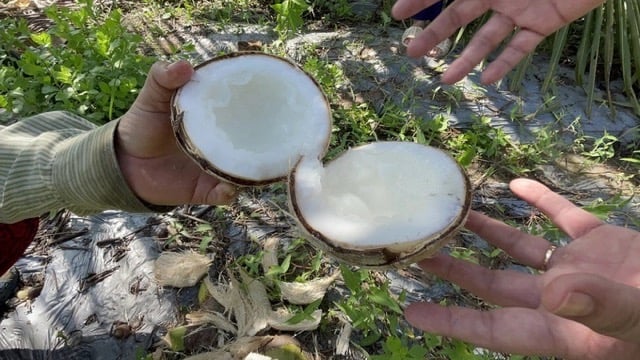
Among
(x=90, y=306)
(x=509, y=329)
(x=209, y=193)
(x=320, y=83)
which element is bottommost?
(x=90, y=306)

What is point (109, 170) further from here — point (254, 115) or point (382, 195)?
point (382, 195)

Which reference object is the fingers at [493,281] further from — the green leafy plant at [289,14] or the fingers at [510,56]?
the green leafy plant at [289,14]

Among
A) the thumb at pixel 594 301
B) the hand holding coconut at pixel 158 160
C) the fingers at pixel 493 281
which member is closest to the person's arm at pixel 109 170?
the hand holding coconut at pixel 158 160

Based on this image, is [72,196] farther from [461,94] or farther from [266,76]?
[461,94]

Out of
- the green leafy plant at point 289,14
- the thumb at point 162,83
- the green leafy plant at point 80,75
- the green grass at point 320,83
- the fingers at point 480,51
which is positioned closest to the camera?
the thumb at point 162,83

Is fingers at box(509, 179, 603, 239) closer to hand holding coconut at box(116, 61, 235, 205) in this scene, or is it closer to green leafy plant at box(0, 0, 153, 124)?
hand holding coconut at box(116, 61, 235, 205)

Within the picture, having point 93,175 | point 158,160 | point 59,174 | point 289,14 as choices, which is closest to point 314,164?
point 158,160

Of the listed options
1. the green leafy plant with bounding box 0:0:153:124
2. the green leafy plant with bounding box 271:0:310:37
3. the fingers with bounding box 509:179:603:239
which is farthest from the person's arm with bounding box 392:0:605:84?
the green leafy plant with bounding box 0:0:153:124
